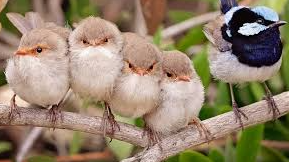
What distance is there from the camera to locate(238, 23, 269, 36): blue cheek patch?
11.8 ft

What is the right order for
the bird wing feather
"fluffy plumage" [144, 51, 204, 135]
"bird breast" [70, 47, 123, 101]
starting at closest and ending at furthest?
"bird breast" [70, 47, 123, 101], "fluffy plumage" [144, 51, 204, 135], the bird wing feather

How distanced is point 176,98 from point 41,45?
1.70 ft

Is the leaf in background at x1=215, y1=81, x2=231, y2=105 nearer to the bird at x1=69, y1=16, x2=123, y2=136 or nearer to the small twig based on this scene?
the small twig

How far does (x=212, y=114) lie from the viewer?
13.2 feet

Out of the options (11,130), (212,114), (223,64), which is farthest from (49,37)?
(11,130)

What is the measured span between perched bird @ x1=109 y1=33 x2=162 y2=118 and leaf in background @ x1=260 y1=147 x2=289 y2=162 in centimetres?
118

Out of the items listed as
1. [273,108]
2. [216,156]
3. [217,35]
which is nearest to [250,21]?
[217,35]

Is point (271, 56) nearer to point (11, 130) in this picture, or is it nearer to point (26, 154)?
point (26, 154)

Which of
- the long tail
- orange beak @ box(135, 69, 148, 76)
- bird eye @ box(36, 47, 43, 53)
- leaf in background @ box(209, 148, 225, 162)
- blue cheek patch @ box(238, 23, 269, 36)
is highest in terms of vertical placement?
the long tail

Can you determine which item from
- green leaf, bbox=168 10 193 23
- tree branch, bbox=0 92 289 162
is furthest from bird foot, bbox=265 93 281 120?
green leaf, bbox=168 10 193 23

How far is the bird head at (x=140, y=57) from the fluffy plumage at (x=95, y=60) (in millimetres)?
29

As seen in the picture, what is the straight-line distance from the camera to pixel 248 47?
3645mm

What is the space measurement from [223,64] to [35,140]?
1409 mm

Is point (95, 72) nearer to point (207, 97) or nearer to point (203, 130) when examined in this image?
point (203, 130)
